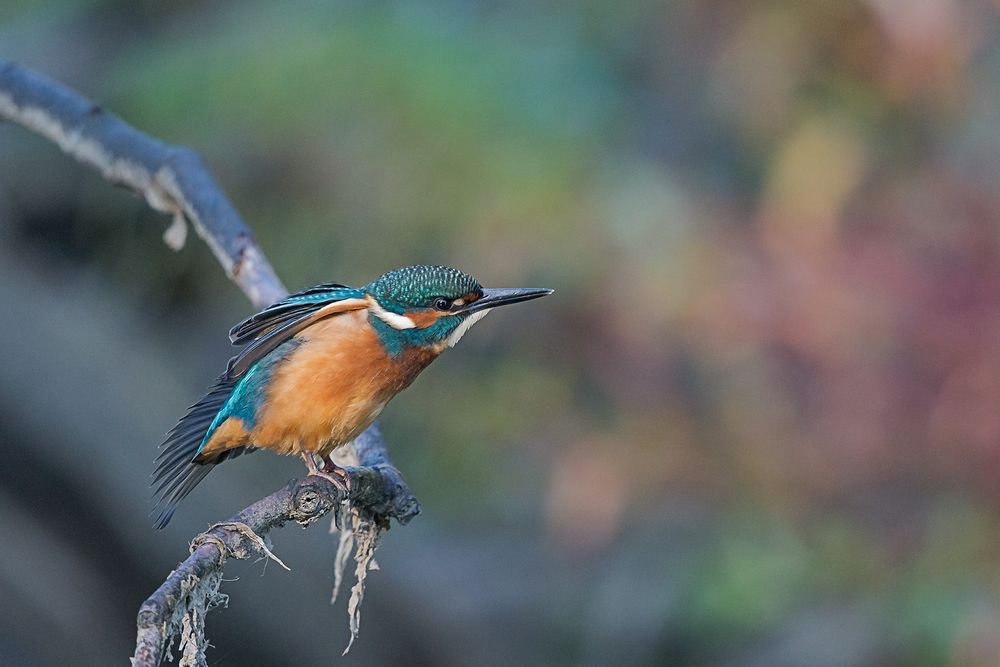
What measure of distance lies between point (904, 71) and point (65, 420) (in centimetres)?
349

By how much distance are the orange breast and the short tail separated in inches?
5.4

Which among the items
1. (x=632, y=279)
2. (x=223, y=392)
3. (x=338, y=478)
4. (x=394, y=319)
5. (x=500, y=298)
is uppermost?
(x=632, y=279)

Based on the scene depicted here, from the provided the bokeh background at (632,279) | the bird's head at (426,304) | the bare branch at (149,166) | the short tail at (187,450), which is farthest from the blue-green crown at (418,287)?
the bokeh background at (632,279)

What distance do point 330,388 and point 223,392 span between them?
0.30m

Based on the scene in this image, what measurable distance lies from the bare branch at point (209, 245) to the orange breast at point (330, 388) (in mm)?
84

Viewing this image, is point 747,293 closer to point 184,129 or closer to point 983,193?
point 983,193

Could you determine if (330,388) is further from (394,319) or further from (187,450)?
(187,450)

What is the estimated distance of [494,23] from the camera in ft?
19.8

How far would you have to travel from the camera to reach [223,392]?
8.56ft

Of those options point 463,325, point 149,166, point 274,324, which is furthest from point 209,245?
point 463,325

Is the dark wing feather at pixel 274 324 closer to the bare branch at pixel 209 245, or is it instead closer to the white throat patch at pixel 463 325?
the bare branch at pixel 209 245

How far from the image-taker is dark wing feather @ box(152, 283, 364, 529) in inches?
95.5

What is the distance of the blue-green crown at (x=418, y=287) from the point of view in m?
2.51

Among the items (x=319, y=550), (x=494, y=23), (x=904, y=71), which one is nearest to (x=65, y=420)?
(x=319, y=550)
